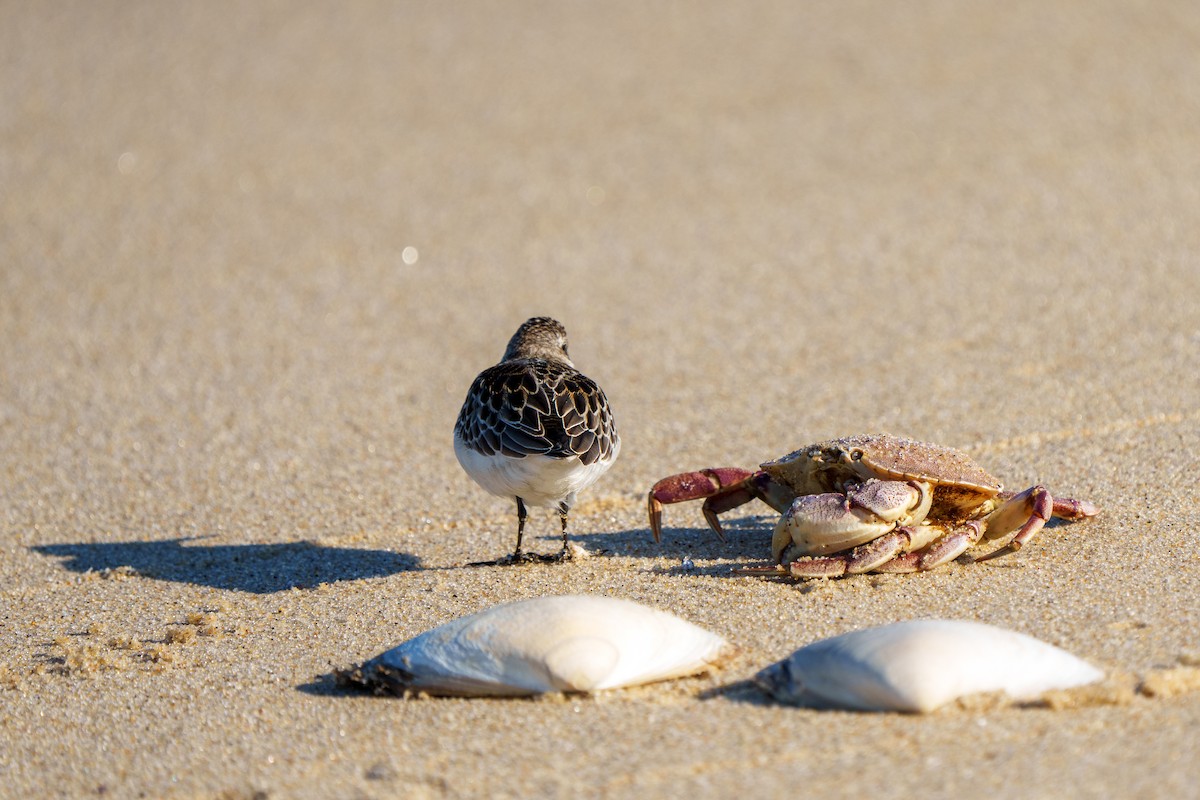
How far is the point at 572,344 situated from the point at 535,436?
10.3ft

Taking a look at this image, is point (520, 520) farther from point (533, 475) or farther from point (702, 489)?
point (702, 489)

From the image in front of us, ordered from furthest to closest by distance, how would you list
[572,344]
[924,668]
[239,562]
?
[572,344], [239,562], [924,668]

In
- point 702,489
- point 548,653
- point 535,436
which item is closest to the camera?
point 548,653

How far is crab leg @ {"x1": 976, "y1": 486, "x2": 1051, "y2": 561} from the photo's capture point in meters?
4.69

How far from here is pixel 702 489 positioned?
5199 millimetres

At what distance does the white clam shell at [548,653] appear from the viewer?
3.85 m

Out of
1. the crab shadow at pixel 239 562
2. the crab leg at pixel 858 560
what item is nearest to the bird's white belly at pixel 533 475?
the crab shadow at pixel 239 562

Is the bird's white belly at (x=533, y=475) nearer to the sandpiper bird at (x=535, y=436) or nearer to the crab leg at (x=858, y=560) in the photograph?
the sandpiper bird at (x=535, y=436)

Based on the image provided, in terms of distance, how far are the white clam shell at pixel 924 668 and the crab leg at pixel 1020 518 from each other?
3.21ft

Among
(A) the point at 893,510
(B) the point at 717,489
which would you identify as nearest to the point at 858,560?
(A) the point at 893,510

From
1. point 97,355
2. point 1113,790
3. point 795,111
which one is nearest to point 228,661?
point 1113,790

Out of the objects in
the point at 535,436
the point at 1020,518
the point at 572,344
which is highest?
the point at 572,344

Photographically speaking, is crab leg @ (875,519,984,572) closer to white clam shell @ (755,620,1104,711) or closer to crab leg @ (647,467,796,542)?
crab leg @ (647,467,796,542)

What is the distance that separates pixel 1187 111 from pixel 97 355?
837 cm
